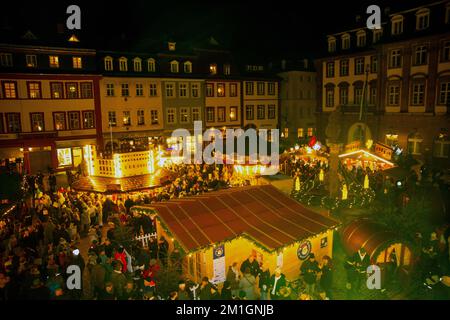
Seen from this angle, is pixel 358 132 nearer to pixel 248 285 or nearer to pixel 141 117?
pixel 141 117

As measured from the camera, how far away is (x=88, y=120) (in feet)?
97.5

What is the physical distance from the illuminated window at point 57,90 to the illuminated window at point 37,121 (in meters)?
1.86

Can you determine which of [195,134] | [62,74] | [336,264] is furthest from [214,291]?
[195,134]

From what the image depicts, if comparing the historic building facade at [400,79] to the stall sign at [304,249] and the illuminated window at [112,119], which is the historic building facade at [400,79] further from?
the illuminated window at [112,119]

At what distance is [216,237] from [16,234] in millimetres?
7932

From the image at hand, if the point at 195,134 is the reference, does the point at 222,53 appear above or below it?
above

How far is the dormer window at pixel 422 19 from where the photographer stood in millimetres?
25250

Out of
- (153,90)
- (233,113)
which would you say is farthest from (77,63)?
(233,113)

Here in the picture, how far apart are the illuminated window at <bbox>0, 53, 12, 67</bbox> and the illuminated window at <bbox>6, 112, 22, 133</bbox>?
3.67 metres

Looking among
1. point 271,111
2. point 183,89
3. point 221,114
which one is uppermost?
point 183,89

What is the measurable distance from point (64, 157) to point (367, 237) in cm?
2633

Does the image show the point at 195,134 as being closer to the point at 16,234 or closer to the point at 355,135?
the point at 355,135

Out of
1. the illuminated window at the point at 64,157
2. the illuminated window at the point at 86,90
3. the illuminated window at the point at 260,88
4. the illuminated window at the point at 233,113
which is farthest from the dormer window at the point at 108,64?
the illuminated window at the point at 260,88

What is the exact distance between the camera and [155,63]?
32.9 metres
